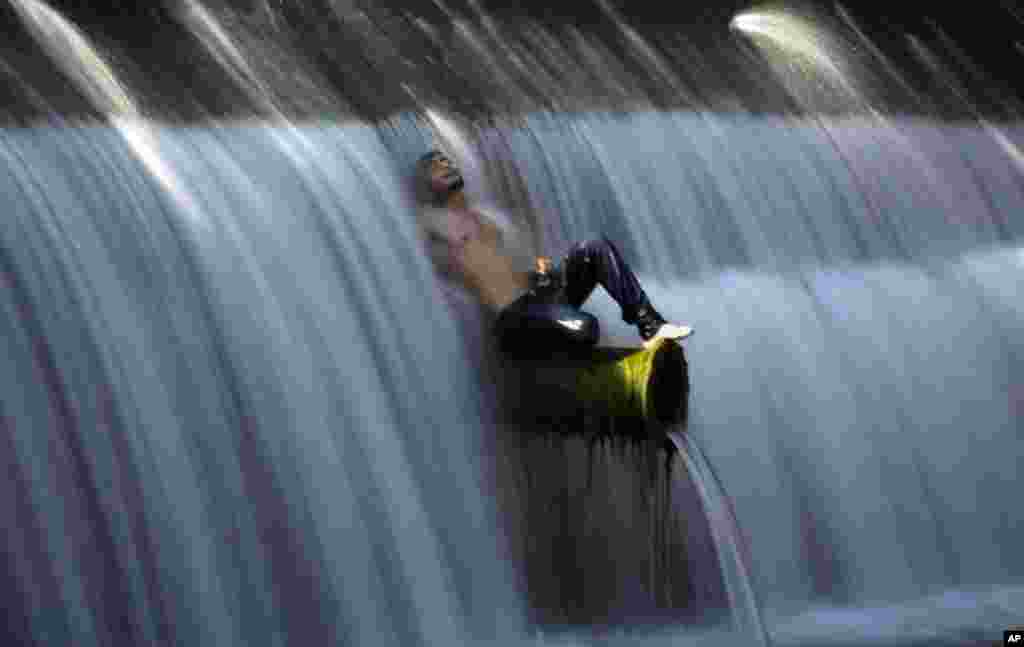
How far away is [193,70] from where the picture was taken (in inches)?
483

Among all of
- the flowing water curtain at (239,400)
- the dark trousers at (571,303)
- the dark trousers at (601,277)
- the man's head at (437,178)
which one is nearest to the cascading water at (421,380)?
the flowing water curtain at (239,400)

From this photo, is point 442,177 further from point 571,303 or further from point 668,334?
point 668,334

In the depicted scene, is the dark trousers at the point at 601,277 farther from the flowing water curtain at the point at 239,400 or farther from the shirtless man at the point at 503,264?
the flowing water curtain at the point at 239,400

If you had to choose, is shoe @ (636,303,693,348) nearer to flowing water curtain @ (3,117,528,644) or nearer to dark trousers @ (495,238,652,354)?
dark trousers @ (495,238,652,354)

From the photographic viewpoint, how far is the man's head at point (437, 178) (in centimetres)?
1209

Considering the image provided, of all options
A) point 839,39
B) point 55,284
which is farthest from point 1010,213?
point 55,284

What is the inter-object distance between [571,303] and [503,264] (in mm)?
451

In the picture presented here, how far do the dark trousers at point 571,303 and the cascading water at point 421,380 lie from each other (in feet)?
0.74

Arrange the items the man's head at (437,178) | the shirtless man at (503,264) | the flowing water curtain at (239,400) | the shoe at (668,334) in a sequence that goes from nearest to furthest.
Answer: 1. the flowing water curtain at (239,400)
2. the shoe at (668,334)
3. the shirtless man at (503,264)
4. the man's head at (437,178)

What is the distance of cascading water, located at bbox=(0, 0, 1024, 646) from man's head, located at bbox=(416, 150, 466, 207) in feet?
0.39

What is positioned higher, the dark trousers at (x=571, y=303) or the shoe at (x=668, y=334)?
the dark trousers at (x=571, y=303)

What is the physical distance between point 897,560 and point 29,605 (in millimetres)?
5339

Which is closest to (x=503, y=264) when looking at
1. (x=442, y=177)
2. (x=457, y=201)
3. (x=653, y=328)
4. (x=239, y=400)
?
(x=457, y=201)

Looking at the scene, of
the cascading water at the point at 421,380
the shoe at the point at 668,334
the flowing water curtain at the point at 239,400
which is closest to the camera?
the flowing water curtain at the point at 239,400
